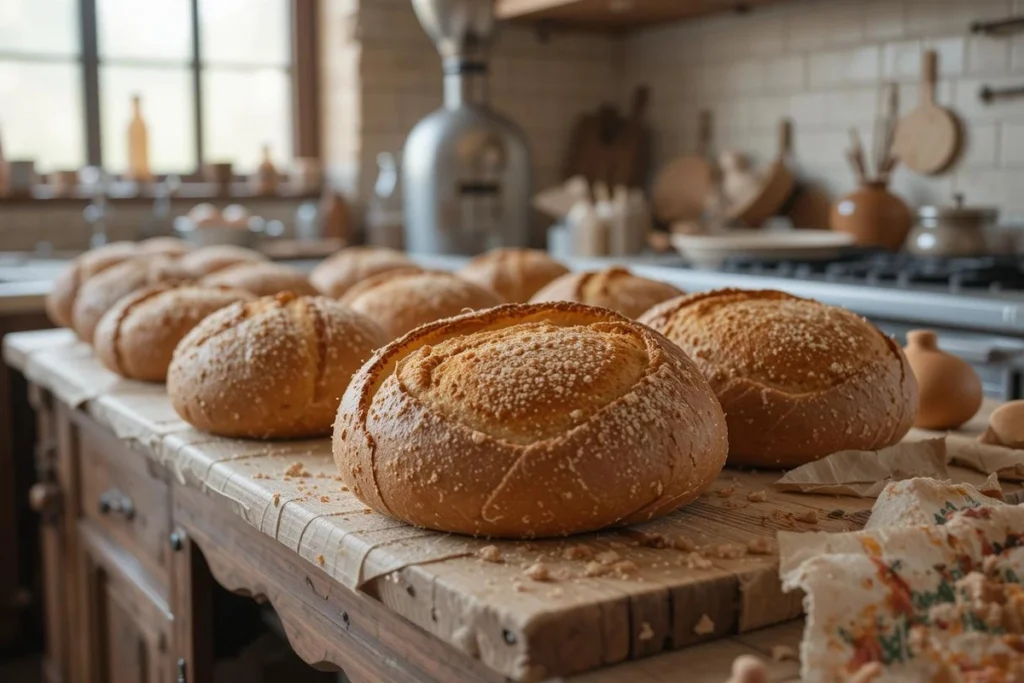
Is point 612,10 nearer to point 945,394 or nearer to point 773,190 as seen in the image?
point 773,190

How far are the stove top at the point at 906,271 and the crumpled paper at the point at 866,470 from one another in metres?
1.26

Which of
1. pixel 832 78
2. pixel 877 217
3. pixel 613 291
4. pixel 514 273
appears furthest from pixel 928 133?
pixel 613 291

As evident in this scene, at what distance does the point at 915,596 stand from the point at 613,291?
0.85 meters

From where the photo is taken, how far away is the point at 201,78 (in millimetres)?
4023

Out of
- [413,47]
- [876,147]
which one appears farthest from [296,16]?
[876,147]

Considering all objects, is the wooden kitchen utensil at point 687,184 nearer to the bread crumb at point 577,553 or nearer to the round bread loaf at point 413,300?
the round bread loaf at point 413,300

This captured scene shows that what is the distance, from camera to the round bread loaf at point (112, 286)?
1784mm

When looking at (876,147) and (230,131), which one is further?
(230,131)

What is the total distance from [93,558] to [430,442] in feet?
3.84

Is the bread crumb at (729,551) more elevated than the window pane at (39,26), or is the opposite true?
the window pane at (39,26)

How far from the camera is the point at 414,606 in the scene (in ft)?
2.53

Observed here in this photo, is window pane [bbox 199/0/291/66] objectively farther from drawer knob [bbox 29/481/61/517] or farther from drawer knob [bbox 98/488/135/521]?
drawer knob [bbox 98/488/135/521]

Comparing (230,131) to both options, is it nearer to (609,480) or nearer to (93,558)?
(93,558)

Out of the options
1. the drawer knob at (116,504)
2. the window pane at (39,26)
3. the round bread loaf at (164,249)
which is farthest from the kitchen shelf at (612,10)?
the drawer knob at (116,504)
